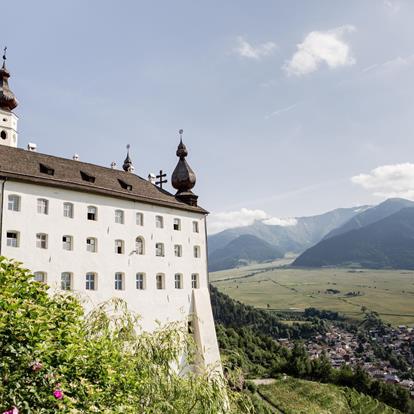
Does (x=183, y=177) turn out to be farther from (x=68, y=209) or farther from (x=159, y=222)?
(x=68, y=209)

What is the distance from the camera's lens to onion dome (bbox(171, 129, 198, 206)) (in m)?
40.1

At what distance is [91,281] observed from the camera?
29.7 metres

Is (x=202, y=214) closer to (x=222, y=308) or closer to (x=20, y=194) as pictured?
(x=20, y=194)

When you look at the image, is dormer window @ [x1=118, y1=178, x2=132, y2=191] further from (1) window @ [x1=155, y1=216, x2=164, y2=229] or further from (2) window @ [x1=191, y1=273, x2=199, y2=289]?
(2) window @ [x1=191, y1=273, x2=199, y2=289]

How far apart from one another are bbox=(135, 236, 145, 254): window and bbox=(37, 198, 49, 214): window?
7.87 metres

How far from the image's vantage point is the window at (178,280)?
118 ft

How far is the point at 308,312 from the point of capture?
19938cm

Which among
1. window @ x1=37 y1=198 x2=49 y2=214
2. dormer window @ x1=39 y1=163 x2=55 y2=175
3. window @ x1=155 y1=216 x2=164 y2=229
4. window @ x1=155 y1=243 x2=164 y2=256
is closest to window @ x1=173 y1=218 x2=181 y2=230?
window @ x1=155 y1=216 x2=164 y2=229

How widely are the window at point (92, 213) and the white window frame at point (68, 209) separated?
1503mm

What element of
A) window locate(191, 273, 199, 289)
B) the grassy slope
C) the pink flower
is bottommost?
the grassy slope

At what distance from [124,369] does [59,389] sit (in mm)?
3405

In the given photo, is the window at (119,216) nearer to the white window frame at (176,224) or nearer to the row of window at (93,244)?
the row of window at (93,244)

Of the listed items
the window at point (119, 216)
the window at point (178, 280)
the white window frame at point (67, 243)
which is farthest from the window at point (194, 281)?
the white window frame at point (67, 243)

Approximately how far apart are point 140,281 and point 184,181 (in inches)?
465
